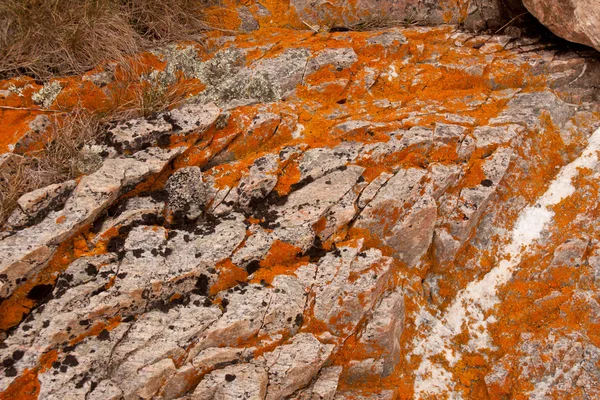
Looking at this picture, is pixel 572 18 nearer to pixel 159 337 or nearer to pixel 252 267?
pixel 252 267

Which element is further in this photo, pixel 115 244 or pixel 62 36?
pixel 62 36

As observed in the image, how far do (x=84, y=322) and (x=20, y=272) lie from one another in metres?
0.83

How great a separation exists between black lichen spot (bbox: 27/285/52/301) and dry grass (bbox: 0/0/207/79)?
2.99m

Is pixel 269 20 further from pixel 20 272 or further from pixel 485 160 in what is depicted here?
pixel 20 272

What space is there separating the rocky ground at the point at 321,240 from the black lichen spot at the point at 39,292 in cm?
1

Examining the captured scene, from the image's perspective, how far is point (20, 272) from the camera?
4.57 metres

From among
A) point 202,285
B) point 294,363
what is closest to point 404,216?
point 294,363

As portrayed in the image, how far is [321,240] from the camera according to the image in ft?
17.7

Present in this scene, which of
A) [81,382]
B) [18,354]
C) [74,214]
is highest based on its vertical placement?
[74,214]

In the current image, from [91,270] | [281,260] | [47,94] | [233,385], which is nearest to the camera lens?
[233,385]

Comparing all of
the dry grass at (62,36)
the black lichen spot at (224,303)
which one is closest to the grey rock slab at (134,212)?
the black lichen spot at (224,303)

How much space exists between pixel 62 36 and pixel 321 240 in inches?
177

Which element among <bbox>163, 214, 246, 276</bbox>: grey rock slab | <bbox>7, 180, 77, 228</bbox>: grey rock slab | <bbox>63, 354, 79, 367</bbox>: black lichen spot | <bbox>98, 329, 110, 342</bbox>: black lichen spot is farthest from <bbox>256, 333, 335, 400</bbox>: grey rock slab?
<bbox>7, 180, 77, 228</bbox>: grey rock slab

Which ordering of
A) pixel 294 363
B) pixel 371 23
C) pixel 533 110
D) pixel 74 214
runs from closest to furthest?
pixel 294 363 → pixel 74 214 → pixel 533 110 → pixel 371 23
